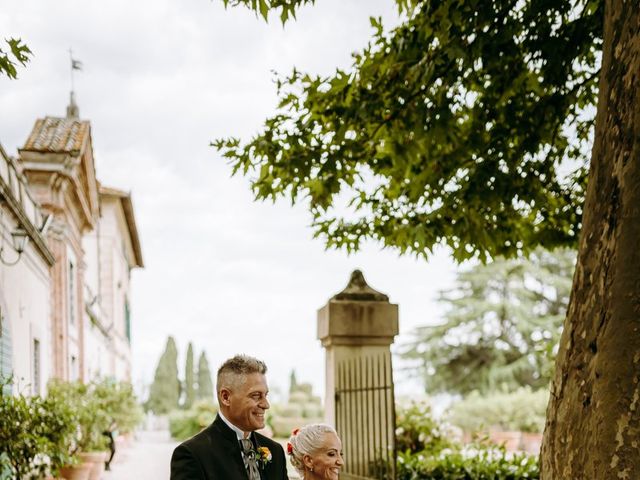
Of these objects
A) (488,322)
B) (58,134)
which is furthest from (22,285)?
(488,322)

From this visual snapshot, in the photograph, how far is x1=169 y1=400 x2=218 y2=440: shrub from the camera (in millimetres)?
28984

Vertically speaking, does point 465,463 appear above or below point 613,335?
below

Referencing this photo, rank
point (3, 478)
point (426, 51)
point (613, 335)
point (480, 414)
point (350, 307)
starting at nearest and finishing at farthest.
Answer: point (613, 335) → point (426, 51) → point (350, 307) → point (3, 478) → point (480, 414)

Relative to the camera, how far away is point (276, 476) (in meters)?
4.09

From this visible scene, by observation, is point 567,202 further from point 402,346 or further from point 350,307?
point 402,346

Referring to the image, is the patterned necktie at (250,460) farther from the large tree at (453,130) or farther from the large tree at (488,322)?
the large tree at (488,322)

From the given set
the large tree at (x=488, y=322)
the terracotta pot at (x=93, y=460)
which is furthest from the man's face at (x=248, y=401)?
the large tree at (x=488, y=322)

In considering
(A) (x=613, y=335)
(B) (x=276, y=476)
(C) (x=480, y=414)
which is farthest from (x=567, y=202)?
(C) (x=480, y=414)

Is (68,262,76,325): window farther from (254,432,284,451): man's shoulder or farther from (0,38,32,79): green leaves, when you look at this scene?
(254,432,284,451): man's shoulder

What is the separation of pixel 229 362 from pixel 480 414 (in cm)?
2651

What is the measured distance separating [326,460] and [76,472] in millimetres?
10773

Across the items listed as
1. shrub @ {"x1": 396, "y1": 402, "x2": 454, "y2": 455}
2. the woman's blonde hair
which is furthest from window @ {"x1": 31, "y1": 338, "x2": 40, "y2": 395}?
the woman's blonde hair

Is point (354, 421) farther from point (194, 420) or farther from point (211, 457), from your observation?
point (194, 420)

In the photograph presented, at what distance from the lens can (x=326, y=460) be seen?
415cm
